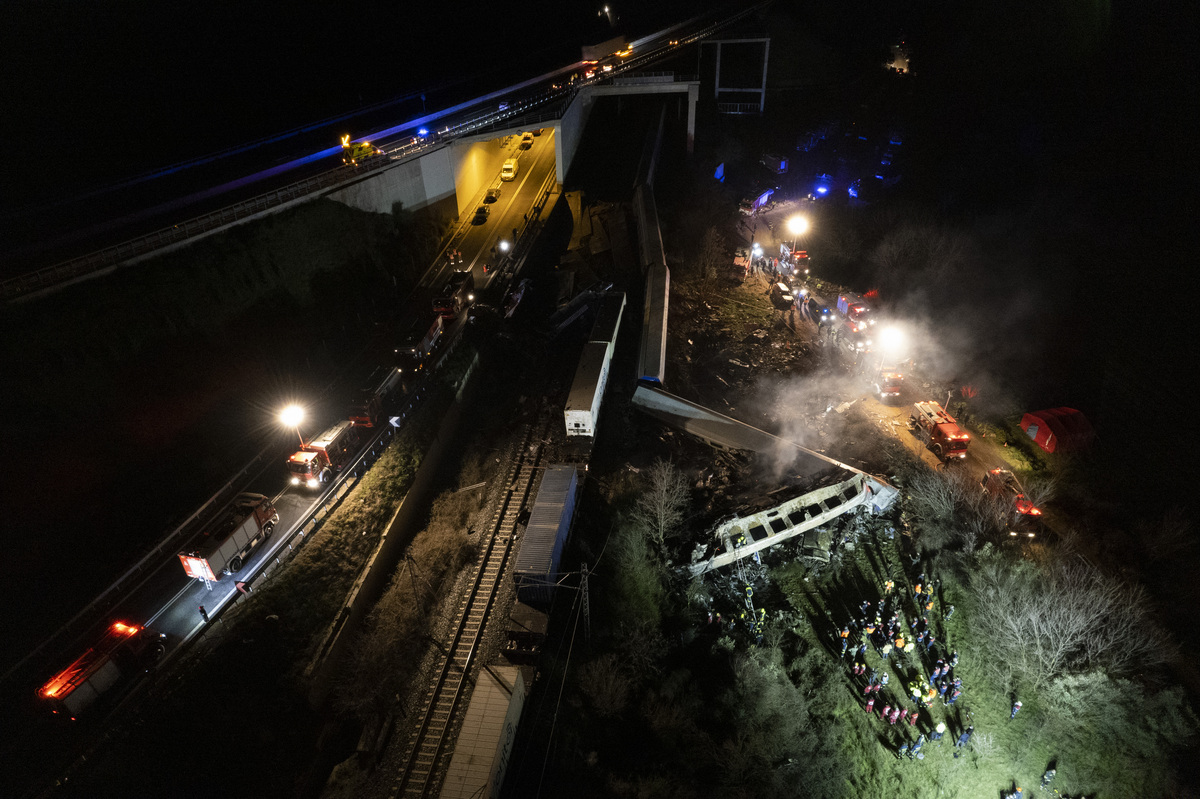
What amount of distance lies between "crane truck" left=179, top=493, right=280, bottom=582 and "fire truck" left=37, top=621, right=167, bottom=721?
82.3 inches

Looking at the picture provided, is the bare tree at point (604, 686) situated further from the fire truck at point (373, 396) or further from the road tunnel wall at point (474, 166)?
the road tunnel wall at point (474, 166)

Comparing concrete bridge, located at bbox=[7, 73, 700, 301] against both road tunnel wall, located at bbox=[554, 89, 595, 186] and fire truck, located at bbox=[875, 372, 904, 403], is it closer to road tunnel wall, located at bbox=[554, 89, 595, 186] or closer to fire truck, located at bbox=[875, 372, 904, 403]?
road tunnel wall, located at bbox=[554, 89, 595, 186]

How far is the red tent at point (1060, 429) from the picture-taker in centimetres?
2869

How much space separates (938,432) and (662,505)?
15.2m

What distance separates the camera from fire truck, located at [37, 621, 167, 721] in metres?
14.9

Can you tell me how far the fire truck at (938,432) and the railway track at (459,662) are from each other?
769 inches

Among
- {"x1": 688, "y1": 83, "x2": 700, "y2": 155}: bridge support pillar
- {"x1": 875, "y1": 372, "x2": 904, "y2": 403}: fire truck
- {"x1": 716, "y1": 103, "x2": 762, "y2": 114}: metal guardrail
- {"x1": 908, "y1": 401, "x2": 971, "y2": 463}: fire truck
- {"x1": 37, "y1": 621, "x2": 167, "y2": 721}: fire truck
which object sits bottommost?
{"x1": 37, "y1": 621, "x2": 167, "y2": 721}: fire truck

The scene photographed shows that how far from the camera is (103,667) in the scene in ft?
51.2

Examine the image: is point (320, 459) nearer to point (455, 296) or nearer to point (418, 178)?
point (455, 296)

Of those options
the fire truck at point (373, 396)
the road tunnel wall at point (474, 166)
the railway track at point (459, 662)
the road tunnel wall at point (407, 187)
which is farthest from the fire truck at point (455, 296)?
the railway track at point (459, 662)

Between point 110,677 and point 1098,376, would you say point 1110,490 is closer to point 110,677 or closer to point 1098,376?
point 1098,376

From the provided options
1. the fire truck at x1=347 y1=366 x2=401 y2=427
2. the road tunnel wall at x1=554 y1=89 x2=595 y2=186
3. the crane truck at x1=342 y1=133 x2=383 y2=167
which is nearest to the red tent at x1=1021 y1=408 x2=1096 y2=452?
the fire truck at x1=347 y1=366 x2=401 y2=427

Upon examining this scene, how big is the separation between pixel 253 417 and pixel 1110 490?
130ft

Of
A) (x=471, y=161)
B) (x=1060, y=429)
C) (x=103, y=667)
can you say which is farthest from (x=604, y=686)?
(x=471, y=161)
